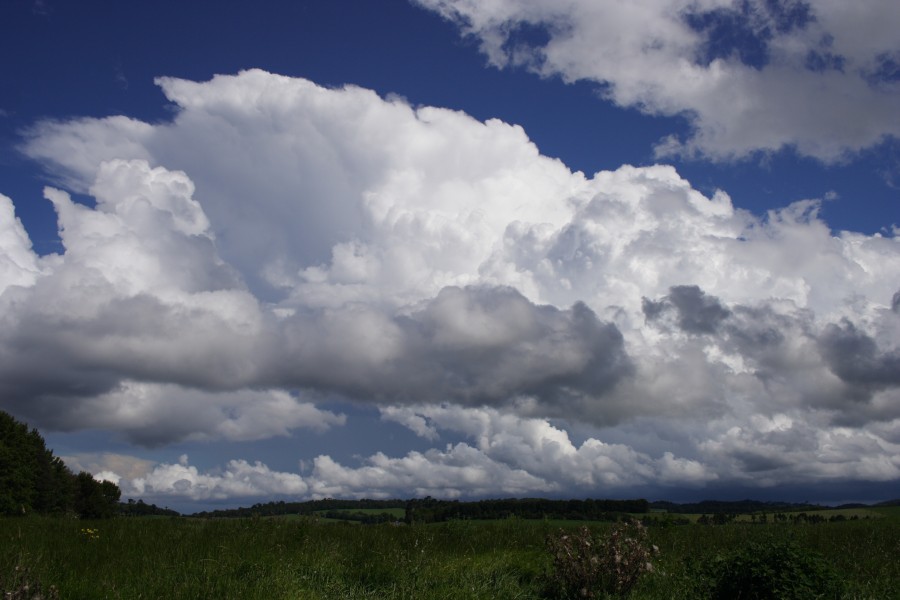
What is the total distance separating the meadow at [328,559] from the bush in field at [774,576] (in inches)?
15.7

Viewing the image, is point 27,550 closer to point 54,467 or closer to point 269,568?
point 269,568

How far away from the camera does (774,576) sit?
9.80 m

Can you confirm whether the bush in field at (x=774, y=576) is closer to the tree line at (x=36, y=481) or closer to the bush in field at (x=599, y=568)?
the bush in field at (x=599, y=568)

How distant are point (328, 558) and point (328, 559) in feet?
0.29

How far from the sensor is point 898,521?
19938 millimetres

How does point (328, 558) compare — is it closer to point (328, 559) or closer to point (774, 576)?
point (328, 559)

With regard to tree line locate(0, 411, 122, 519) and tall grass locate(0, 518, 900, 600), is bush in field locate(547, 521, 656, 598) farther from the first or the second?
tree line locate(0, 411, 122, 519)

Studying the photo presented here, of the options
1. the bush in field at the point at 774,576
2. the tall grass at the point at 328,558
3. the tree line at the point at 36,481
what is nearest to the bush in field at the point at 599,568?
the tall grass at the point at 328,558

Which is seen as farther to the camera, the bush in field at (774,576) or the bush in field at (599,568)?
the bush in field at (599,568)

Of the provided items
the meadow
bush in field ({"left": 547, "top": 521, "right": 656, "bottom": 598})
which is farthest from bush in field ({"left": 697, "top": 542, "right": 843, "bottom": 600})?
bush in field ({"left": 547, "top": 521, "right": 656, "bottom": 598})

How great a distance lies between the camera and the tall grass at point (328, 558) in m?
9.16

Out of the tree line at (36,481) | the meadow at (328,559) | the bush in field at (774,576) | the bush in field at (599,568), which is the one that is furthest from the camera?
the tree line at (36,481)

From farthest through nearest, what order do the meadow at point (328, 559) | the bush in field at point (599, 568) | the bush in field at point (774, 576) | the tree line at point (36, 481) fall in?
the tree line at point (36, 481), the bush in field at point (599, 568), the bush in field at point (774, 576), the meadow at point (328, 559)

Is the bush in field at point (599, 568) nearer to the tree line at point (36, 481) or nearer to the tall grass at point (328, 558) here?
the tall grass at point (328, 558)
